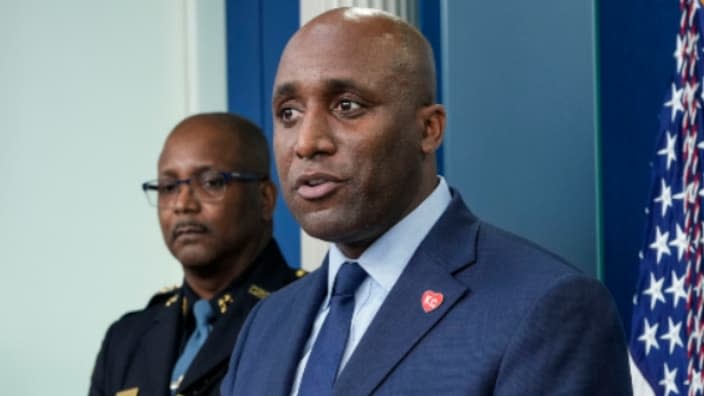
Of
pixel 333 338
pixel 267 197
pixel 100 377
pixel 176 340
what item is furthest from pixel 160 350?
pixel 333 338

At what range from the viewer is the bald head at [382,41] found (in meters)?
1.99

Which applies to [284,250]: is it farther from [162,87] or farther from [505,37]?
[505,37]

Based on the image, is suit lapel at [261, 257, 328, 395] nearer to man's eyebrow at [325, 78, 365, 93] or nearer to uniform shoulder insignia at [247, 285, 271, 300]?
man's eyebrow at [325, 78, 365, 93]

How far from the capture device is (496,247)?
196 cm

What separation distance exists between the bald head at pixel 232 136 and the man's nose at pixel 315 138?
5.11 feet

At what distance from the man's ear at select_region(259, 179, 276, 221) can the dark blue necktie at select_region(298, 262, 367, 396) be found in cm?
149

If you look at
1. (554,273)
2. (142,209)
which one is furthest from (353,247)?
(142,209)

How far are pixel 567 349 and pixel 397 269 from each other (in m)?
0.34

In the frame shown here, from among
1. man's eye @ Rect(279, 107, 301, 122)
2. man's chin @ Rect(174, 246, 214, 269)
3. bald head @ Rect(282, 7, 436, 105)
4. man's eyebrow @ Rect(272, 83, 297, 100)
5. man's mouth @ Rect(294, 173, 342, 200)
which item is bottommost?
man's chin @ Rect(174, 246, 214, 269)

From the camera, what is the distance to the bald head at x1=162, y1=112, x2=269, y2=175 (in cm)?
349

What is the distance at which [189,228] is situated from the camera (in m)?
3.36

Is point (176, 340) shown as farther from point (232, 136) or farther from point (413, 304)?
point (413, 304)

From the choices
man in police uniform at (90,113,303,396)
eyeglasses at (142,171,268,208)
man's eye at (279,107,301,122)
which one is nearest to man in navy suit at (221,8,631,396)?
man's eye at (279,107,301,122)

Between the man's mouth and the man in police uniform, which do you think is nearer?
the man's mouth
